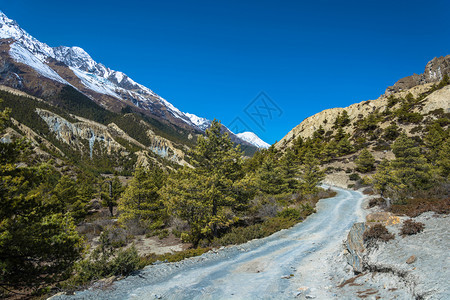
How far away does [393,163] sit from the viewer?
23156 millimetres

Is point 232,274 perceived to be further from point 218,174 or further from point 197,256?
point 218,174

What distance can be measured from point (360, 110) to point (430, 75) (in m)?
44.9

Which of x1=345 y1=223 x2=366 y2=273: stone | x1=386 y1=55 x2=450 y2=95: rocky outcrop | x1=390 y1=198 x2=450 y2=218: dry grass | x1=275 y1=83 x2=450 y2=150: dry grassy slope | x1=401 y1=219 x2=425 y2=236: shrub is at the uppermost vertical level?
x1=386 y1=55 x2=450 y2=95: rocky outcrop

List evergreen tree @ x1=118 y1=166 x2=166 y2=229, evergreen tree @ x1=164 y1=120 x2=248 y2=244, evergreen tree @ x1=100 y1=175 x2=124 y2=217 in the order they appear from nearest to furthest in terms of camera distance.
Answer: evergreen tree @ x1=164 y1=120 x2=248 y2=244 < evergreen tree @ x1=118 y1=166 x2=166 y2=229 < evergreen tree @ x1=100 y1=175 x2=124 y2=217

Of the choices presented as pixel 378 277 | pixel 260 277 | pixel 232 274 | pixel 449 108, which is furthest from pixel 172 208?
pixel 449 108

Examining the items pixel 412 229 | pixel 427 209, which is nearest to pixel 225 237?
pixel 412 229

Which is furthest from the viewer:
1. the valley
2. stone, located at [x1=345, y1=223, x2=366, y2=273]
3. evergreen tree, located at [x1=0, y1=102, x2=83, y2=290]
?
stone, located at [x1=345, y1=223, x2=366, y2=273]

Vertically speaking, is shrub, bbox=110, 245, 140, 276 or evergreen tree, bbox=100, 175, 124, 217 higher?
evergreen tree, bbox=100, 175, 124, 217

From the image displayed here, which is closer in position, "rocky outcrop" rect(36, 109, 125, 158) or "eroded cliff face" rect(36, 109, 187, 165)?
"eroded cliff face" rect(36, 109, 187, 165)

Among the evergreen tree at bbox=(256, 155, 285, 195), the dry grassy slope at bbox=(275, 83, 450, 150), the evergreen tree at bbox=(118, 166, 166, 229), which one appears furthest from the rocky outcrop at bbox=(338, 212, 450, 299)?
the dry grassy slope at bbox=(275, 83, 450, 150)

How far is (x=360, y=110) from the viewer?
86375 mm

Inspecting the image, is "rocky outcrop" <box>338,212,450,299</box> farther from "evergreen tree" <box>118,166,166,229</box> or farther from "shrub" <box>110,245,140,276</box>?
"evergreen tree" <box>118,166,166,229</box>

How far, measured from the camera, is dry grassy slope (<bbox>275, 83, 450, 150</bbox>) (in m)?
60.1

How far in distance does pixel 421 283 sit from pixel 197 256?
377 inches
